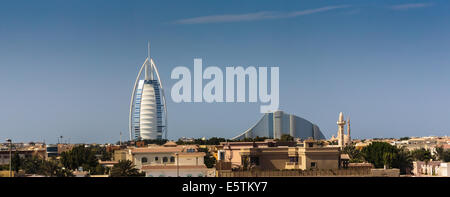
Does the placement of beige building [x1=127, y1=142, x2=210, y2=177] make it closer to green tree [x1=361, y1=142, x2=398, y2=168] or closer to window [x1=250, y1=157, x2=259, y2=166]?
Result: window [x1=250, y1=157, x2=259, y2=166]

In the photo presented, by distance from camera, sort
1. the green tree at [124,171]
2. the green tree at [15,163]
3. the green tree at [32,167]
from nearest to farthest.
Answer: the green tree at [124,171]
the green tree at [32,167]
the green tree at [15,163]

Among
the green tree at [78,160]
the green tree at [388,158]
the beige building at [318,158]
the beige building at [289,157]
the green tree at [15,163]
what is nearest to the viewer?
the beige building at [318,158]

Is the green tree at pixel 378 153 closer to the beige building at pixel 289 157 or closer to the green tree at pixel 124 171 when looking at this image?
the beige building at pixel 289 157

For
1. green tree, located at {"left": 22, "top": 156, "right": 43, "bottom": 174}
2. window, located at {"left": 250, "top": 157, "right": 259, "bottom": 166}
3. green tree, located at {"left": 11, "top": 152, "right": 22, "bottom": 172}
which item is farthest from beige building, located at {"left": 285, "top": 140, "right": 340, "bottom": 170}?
green tree, located at {"left": 11, "top": 152, "right": 22, "bottom": 172}

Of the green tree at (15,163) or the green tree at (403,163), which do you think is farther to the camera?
the green tree at (15,163)

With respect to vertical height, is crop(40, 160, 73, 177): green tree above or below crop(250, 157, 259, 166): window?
below

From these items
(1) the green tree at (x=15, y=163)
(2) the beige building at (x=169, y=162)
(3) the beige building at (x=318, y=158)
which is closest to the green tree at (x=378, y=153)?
(3) the beige building at (x=318, y=158)

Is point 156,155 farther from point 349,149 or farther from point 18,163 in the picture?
point 349,149

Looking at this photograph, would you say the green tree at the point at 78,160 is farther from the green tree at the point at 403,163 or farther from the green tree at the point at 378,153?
the green tree at the point at 403,163

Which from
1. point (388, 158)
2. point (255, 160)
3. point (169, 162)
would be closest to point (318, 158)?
point (255, 160)

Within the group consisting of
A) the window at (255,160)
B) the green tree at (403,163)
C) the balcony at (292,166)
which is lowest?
the green tree at (403,163)

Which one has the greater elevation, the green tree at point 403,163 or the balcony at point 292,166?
the balcony at point 292,166
